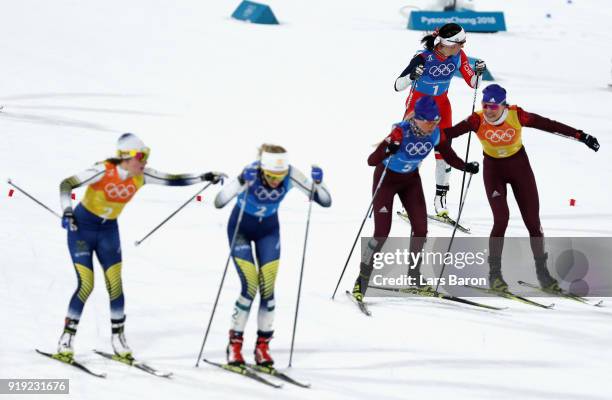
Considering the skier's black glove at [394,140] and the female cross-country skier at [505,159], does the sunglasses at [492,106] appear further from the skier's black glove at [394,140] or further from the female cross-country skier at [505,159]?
the skier's black glove at [394,140]

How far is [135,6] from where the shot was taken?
28328mm

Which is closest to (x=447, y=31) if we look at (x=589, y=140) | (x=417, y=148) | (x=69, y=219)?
(x=589, y=140)

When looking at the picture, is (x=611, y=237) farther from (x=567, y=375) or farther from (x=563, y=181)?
(x=567, y=375)

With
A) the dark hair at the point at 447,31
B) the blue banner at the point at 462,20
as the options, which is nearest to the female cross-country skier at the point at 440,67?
the dark hair at the point at 447,31

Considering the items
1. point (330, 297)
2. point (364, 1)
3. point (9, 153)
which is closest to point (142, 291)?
point (330, 297)

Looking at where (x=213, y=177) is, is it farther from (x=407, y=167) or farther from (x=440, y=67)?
(x=440, y=67)

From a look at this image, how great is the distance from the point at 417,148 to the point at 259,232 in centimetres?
257

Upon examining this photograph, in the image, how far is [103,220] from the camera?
30.5 ft

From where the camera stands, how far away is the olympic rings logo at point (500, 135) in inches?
473

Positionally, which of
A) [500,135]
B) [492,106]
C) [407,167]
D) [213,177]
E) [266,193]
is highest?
[492,106]

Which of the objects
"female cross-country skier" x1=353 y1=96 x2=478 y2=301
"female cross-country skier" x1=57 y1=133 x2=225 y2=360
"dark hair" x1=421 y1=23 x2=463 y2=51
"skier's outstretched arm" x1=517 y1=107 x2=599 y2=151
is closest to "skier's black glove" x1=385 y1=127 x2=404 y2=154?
"female cross-country skier" x1=353 y1=96 x2=478 y2=301

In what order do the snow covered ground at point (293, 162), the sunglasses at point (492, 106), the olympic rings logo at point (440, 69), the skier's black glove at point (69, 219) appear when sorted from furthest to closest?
the olympic rings logo at point (440, 69) < the sunglasses at point (492, 106) < the snow covered ground at point (293, 162) < the skier's black glove at point (69, 219)

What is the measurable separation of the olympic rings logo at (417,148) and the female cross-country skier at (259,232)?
2016 millimetres

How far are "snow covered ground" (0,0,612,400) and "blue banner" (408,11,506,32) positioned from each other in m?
0.35
